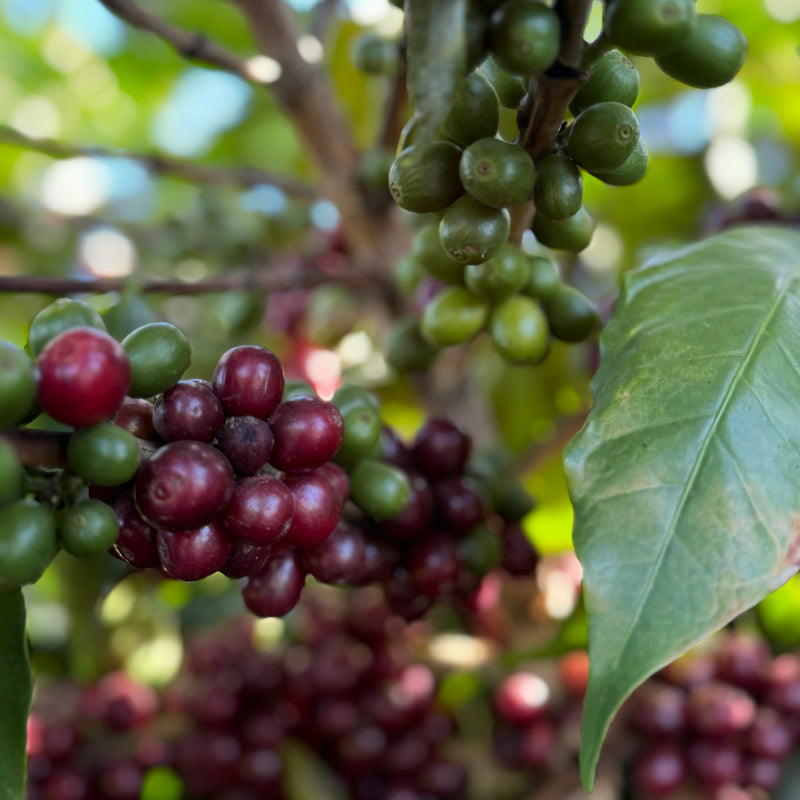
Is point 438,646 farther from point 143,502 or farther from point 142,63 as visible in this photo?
point 142,63

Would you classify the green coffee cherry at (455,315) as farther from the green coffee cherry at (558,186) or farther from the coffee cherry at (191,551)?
Answer: the coffee cherry at (191,551)

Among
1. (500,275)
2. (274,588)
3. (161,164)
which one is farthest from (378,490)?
(161,164)

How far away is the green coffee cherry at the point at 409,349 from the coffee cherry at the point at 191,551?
41cm

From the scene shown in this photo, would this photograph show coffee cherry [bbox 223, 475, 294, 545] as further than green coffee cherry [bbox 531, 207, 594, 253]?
No

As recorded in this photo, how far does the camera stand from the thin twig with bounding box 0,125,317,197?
0.96 m

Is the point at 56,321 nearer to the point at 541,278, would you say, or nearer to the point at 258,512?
the point at 258,512

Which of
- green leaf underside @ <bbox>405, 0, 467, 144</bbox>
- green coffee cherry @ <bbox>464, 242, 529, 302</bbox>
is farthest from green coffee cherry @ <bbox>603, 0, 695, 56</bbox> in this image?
green coffee cherry @ <bbox>464, 242, 529, 302</bbox>

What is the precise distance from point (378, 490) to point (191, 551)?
18 centimetres

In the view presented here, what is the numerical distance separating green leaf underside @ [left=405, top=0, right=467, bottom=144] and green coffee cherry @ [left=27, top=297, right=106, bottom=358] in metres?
0.24

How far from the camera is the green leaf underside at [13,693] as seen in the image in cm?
55

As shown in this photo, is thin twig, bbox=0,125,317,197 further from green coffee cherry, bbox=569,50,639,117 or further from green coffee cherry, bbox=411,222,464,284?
green coffee cherry, bbox=569,50,639,117

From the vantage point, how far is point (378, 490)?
0.66 meters

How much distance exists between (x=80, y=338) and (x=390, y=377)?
31.0 inches

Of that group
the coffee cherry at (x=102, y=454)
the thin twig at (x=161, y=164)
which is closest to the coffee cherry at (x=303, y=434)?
the coffee cherry at (x=102, y=454)
